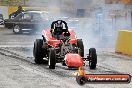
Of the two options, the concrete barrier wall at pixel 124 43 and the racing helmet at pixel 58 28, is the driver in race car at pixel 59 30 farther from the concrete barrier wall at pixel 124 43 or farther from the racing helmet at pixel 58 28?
the concrete barrier wall at pixel 124 43

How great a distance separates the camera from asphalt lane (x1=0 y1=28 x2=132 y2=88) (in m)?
11.5

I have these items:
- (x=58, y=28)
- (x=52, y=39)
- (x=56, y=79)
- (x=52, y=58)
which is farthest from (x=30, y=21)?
(x=56, y=79)

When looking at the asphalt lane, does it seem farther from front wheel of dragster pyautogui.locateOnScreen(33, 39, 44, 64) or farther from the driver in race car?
the driver in race car

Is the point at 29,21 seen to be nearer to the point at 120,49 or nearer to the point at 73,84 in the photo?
the point at 120,49

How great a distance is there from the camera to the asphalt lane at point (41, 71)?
37.8ft

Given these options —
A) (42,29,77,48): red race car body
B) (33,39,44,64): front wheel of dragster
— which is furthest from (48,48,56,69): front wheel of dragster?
(33,39,44,64): front wheel of dragster

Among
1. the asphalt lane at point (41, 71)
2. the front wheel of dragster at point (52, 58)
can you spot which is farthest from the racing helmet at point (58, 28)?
the front wheel of dragster at point (52, 58)

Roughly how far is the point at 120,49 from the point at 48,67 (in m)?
6.13

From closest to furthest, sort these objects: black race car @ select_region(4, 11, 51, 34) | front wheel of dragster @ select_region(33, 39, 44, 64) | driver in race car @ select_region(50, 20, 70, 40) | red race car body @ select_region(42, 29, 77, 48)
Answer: red race car body @ select_region(42, 29, 77, 48), driver in race car @ select_region(50, 20, 70, 40), front wheel of dragster @ select_region(33, 39, 44, 64), black race car @ select_region(4, 11, 51, 34)

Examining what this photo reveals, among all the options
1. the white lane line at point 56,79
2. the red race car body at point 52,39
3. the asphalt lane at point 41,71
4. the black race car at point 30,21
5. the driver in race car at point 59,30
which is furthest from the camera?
the black race car at point 30,21

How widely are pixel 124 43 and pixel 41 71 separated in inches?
273

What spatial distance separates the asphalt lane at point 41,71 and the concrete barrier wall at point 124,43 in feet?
Result: 1.73

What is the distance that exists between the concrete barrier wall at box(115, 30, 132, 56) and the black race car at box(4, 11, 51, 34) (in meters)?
11.4

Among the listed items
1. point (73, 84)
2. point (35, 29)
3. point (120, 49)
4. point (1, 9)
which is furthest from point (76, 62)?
point (1, 9)
